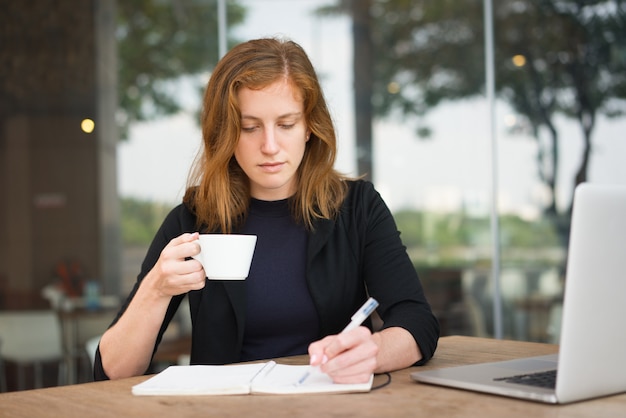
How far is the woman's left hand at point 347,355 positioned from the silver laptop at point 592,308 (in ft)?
0.58

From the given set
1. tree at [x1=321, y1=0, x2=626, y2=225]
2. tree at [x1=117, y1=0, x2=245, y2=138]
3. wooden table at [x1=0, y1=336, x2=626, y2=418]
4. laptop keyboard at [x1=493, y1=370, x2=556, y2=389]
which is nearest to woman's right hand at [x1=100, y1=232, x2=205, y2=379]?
wooden table at [x1=0, y1=336, x2=626, y2=418]

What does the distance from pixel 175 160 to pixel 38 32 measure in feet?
4.35

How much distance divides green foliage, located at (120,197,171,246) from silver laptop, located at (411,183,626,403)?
4.57m

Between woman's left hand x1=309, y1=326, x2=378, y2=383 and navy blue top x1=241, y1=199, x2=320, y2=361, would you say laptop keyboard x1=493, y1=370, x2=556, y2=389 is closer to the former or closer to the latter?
woman's left hand x1=309, y1=326, x2=378, y2=383

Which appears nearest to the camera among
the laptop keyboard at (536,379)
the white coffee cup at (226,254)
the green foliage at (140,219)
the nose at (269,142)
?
the laptop keyboard at (536,379)

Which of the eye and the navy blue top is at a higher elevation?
the eye

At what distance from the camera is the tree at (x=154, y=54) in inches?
219

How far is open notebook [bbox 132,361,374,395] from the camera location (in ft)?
4.49

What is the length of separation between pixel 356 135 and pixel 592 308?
4.81 meters

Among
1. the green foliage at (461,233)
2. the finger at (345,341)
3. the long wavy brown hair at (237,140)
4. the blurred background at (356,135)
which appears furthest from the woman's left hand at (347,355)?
the green foliage at (461,233)

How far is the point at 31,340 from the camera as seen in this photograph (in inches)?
215

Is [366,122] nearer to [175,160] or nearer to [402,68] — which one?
[402,68]

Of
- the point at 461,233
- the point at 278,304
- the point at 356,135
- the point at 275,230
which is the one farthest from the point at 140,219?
the point at 278,304

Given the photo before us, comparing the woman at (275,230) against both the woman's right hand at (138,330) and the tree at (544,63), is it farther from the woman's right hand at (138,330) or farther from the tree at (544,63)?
the tree at (544,63)
